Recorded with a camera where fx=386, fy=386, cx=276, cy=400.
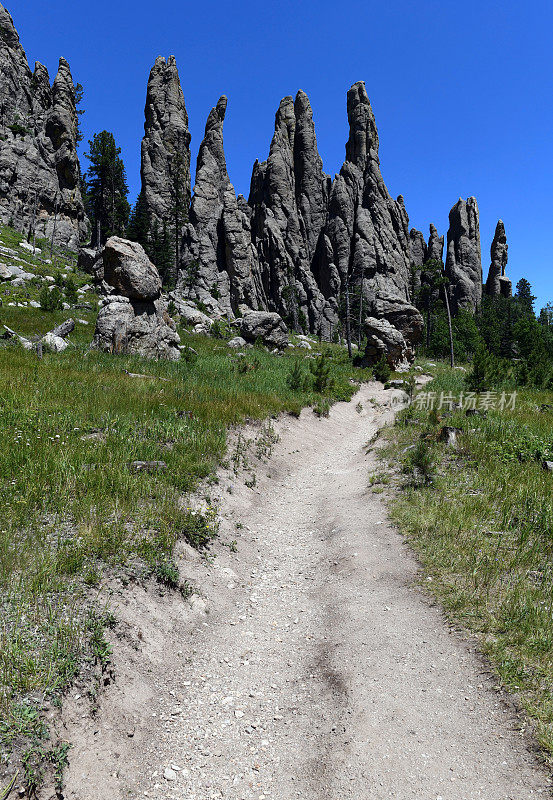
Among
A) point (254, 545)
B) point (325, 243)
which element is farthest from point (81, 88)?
point (254, 545)

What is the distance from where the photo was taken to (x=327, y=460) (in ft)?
46.3

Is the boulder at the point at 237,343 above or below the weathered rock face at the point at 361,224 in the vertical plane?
below

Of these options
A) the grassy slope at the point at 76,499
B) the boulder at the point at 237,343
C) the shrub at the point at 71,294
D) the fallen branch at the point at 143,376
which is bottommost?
the grassy slope at the point at 76,499

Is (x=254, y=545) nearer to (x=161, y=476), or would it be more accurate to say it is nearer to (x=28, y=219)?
(x=161, y=476)

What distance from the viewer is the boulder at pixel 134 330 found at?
22.4 metres

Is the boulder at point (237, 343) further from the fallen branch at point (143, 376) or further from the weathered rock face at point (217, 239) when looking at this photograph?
the weathered rock face at point (217, 239)

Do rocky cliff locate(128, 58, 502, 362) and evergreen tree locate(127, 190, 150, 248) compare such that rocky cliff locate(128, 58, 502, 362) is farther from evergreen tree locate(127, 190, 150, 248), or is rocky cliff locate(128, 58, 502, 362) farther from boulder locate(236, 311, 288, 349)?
boulder locate(236, 311, 288, 349)

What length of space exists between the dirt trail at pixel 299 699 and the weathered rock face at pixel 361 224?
9241cm

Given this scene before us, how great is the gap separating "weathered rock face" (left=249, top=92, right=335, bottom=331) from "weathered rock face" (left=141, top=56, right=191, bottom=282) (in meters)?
20.1

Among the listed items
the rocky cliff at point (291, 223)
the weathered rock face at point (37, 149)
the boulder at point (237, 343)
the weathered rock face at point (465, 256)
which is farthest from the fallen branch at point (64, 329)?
the weathered rock face at point (465, 256)

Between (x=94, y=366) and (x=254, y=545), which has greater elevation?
(x=94, y=366)

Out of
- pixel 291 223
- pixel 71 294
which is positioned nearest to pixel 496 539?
pixel 71 294

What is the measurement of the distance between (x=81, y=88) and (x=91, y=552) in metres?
108

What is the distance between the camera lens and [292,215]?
94.7 meters
